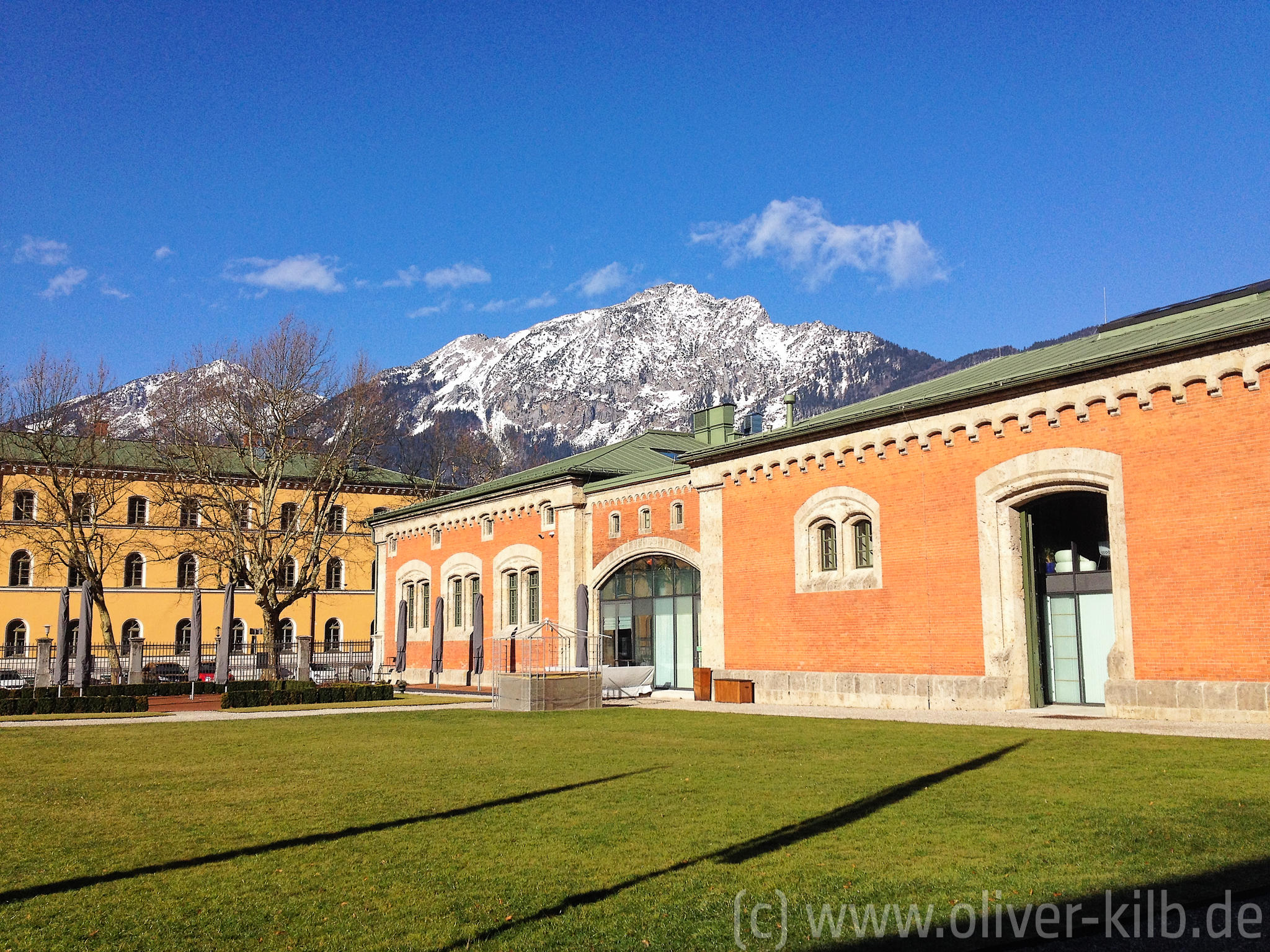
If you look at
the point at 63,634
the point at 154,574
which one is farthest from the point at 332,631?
the point at 63,634

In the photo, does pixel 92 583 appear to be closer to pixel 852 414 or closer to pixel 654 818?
pixel 852 414

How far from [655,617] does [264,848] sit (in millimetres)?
24812

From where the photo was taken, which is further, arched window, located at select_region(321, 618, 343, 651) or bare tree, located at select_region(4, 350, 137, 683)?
arched window, located at select_region(321, 618, 343, 651)

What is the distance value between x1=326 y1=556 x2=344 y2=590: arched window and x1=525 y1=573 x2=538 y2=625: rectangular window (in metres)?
33.6

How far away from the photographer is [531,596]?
3822 cm

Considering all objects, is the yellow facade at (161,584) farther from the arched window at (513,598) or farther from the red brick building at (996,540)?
the red brick building at (996,540)

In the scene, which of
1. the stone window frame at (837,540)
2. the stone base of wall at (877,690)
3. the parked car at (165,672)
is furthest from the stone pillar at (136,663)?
the stone window frame at (837,540)

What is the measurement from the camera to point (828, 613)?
83.5 feet

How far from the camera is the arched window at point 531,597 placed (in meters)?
37.8

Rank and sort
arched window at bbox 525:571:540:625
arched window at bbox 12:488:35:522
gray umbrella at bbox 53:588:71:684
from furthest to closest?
arched window at bbox 12:488:35:522, arched window at bbox 525:571:540:625, gray umbrella at bbox 53:588:71:684

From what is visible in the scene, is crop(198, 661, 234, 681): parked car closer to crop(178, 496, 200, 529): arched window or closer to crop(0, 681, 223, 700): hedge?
crop(178, 496, 200, 529): arched window

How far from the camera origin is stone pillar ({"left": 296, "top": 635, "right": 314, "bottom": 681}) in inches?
1432

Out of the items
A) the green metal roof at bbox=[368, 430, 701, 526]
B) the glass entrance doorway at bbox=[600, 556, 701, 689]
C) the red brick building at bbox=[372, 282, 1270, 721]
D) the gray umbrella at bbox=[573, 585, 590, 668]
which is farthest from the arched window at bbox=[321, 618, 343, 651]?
the gray umbrella at bbox=[573, 585, 590, 668]

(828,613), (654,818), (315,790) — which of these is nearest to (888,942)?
(654,818)
